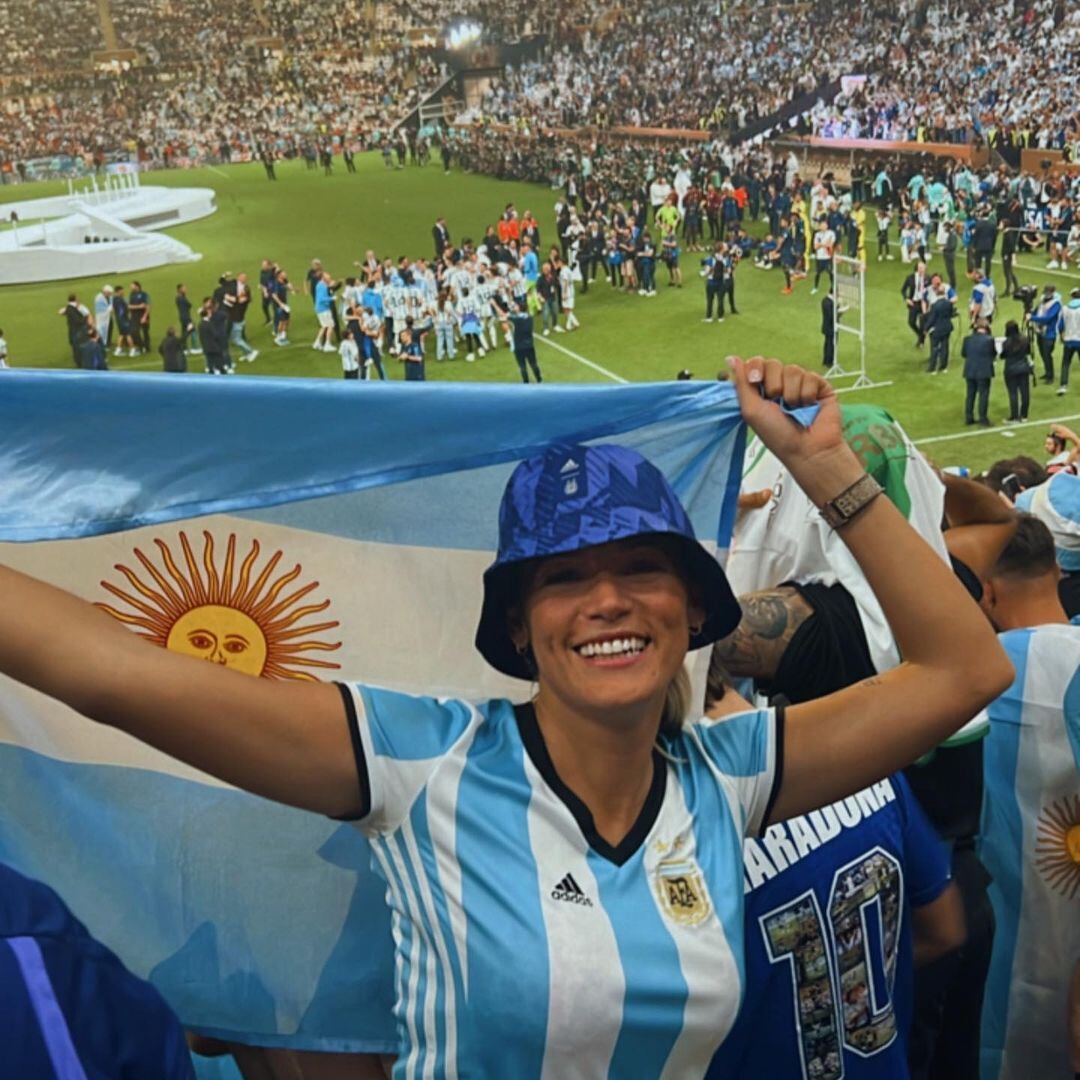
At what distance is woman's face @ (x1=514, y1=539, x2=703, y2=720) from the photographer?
154 centimetres

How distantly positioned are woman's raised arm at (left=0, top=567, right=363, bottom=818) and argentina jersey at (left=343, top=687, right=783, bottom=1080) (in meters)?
0.07

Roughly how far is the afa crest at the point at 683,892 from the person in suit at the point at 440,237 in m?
21.8

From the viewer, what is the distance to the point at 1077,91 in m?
24.2

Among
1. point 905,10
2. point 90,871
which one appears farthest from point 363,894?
point 905,10

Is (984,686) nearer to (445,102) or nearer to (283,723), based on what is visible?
(283,723)

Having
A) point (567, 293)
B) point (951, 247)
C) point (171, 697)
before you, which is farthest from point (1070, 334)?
point (171, 697)

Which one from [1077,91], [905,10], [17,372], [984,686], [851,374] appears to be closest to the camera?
[984,686]

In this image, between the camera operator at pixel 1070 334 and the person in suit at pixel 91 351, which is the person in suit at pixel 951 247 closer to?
the camera operator at pixel 1070 334

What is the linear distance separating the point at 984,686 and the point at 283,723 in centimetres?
95

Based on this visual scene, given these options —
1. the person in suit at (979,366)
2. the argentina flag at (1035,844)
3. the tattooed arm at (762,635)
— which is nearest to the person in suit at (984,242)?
the person in suit at (979,366)

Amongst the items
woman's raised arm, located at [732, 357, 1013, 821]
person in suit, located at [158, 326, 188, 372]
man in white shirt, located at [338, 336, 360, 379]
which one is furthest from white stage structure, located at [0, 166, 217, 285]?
woman's raised arm, located at [732, 357, 1013, 821]

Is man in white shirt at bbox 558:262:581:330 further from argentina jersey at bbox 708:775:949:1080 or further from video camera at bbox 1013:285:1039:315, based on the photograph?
argentina jersey at bbox 708:775:949:1080

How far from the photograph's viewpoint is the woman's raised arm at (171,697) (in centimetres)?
138

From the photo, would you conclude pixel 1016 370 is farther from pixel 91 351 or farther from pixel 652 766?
pixel 652 766
